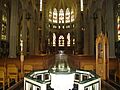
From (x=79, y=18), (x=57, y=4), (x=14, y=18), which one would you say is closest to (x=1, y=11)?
(x=14, y=18)

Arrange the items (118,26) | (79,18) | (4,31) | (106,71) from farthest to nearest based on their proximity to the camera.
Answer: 1. (79,18)
2. (4,31)
3. (118,26)
4. (106,71)

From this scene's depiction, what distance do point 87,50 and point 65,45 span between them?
51.4ft

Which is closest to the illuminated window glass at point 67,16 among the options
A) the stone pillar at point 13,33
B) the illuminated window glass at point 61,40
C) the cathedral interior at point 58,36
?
the cathedral interior at point 58,36

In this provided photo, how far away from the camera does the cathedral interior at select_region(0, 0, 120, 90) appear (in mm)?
10000

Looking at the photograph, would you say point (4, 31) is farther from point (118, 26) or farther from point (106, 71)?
point (106, 71)

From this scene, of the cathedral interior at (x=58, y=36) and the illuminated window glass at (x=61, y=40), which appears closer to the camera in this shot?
the cathedral interior at (x=58, y=36)

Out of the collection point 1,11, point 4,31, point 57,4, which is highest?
point 57,4

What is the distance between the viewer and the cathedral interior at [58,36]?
10000 millimetres

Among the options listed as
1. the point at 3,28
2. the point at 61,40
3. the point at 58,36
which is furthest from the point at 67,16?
the point at 3,28

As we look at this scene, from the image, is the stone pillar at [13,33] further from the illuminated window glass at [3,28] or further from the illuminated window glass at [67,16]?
the illuminated window glass at [67,16]

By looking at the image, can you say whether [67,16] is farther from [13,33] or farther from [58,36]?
[13,33]

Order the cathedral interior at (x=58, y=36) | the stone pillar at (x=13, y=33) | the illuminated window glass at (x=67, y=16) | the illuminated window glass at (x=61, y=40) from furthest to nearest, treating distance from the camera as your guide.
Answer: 1. the illuminated window glass at (x=67, y=16)
2. the illuminated window glass at (x=61, y=40)
3. the stone pillar at (x=13, y=33)
4. the cathedral interior at (x=58, y=36)

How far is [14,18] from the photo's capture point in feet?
57.6

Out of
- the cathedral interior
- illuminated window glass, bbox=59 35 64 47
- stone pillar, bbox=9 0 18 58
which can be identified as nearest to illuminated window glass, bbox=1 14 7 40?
the cathedral interior
